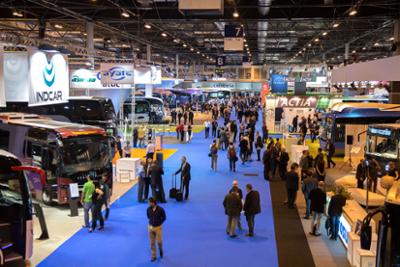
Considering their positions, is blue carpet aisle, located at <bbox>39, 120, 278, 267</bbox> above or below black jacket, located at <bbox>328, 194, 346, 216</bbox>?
below

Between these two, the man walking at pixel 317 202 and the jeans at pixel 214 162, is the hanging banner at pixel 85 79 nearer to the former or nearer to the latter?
the jeans at pixel 214 162

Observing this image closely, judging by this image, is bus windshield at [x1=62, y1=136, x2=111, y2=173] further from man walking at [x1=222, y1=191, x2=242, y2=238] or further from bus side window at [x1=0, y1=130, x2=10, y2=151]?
man walking at [x1=222, y1=191, x2=242, y2=238]

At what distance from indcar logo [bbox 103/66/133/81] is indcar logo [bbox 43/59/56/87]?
362 inches

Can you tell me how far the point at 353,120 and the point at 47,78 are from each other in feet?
44.1

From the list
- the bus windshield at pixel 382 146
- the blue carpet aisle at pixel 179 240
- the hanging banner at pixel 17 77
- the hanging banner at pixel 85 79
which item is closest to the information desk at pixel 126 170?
the blue carpet aisle at pixel 179 240

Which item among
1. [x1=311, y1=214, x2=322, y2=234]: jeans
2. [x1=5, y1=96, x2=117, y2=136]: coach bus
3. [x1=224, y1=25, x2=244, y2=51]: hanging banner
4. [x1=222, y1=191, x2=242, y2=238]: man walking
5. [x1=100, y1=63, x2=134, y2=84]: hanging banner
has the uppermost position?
[x1=224, y1=25, x2=244, y2=51]: hanging banner

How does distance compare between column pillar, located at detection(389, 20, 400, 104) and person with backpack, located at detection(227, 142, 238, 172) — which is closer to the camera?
person with backpack, located at detection(227, 142, 238, 172)

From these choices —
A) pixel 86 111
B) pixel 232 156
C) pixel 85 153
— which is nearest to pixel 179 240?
pixel 85 153

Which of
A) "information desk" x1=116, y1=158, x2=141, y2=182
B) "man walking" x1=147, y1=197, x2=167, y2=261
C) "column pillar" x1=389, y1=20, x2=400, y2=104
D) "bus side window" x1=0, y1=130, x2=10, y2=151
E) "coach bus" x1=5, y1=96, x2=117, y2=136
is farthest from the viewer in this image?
"coach bus" x1=5, y1=96, x2=117, y2=136

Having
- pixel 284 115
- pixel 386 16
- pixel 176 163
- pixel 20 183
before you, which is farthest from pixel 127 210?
→ pixel 284 115

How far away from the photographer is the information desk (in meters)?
17.3

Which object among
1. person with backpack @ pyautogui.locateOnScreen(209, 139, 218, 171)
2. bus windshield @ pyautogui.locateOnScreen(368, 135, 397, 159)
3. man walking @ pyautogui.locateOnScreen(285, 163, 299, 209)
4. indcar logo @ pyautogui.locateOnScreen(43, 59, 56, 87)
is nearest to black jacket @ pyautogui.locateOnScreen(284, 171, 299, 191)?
man walking @ pyautogui.locateOnScreen(285, 163, 299, 209)

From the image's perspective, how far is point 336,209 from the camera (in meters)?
10.5

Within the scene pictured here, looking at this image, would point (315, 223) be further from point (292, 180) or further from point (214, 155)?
point (214, 155)
